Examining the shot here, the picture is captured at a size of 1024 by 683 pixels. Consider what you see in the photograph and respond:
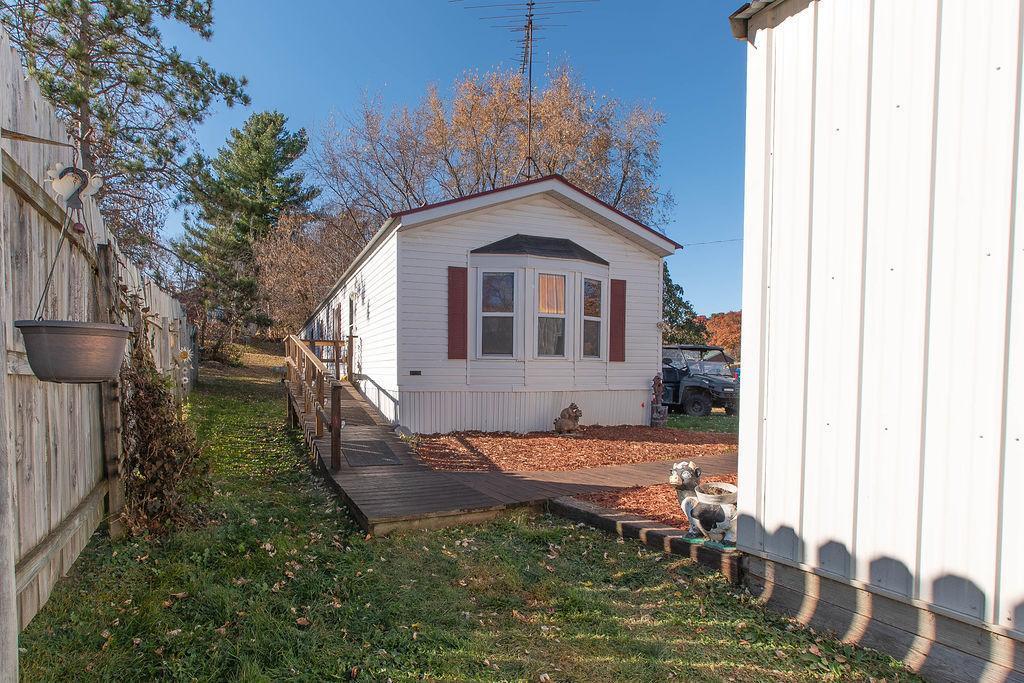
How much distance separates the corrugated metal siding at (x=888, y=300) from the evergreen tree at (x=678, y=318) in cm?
2244

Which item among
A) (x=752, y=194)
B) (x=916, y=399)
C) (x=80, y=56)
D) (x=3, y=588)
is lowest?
(x=3, y=588)

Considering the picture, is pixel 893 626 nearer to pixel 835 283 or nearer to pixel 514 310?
pixel 835 283

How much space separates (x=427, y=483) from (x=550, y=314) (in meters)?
4.27

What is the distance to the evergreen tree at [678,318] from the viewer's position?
25109 mm

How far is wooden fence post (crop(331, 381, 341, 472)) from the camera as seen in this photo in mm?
5215

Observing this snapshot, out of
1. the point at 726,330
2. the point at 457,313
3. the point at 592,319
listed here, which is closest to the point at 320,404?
the point at 457,313

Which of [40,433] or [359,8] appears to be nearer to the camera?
[40,433]

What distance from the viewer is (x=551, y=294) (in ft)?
29.0

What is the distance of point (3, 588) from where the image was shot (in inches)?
52.3

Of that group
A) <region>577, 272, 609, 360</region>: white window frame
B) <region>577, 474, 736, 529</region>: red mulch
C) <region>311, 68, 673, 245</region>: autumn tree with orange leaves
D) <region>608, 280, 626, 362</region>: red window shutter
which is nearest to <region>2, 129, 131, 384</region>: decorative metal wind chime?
<region>577, 474, 736, 529</region>: red mulch

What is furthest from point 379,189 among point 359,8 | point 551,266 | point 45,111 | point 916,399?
point 916,399

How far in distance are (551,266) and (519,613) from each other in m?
6.42

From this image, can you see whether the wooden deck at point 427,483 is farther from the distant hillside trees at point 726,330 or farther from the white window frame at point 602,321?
the distant hillside trees at point 726,330

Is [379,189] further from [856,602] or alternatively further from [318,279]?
[856,602]
